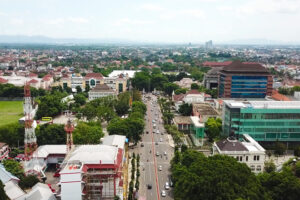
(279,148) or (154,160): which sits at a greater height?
(279,148)

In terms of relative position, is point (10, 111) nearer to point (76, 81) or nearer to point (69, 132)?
point (76, 81)

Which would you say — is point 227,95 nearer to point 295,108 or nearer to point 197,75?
point 295,108

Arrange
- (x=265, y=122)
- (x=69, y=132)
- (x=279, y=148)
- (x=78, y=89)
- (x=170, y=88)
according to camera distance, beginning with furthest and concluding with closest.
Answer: (x=78, y=89), (x=170, y=88), (x=265, y=122), (x=279, y=148), (x=69, y=132)

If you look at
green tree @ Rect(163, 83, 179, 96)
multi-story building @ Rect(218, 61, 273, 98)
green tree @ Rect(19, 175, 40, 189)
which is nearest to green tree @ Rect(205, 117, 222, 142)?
green tree @ Rect(19, 175, 40, 189)

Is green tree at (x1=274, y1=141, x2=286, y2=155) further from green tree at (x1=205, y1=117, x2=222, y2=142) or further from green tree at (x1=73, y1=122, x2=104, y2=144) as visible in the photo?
green tree at (x1=73, y1=122, x2=104, y2=144)

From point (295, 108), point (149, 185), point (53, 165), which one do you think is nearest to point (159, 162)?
point (149, 185)

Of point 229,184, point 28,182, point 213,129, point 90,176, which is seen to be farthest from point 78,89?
point 229,184

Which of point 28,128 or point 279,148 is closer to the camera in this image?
point 28,128

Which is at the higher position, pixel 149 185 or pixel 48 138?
pixel 48 138
